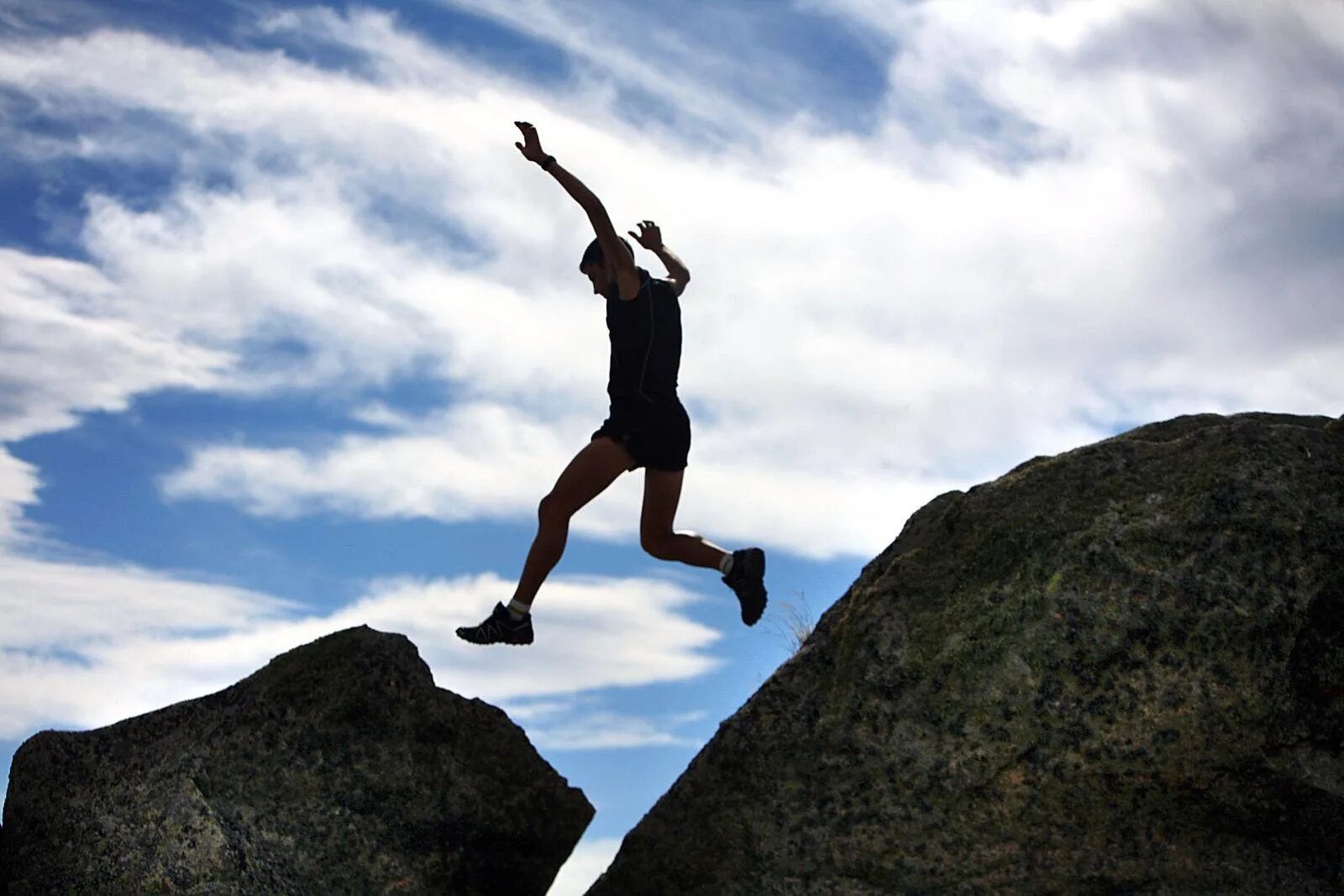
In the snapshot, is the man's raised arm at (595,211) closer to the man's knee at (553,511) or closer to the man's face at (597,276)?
the man's face at (597,276)

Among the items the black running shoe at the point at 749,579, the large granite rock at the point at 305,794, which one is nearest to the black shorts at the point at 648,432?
the black running shoe at the point at 749,579

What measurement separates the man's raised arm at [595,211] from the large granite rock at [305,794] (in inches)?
98.5

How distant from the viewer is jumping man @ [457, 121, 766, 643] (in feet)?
27.5

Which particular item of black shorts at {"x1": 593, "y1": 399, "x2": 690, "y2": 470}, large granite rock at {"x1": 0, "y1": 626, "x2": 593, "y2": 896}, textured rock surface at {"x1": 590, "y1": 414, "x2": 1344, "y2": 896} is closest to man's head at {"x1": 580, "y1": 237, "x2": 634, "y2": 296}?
black shorts at {"x1": 593, "y1": 399, "x2": 690, "y2": 470}

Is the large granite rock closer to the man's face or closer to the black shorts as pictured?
the black shorts

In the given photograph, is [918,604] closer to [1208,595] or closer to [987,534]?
[987,534]

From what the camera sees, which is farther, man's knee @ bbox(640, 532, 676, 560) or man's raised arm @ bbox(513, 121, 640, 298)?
man's knee @ bbox(640, 532, 676, 560)

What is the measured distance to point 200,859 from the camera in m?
7.02

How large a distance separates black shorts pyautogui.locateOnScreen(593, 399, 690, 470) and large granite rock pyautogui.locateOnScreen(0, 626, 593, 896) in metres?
1.76

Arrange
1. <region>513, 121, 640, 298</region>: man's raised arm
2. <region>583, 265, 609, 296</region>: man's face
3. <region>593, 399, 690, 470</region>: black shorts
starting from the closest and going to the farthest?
<region>513, 121, 640, 298</region>: man's raised arm, <region>593, 399, 690, 470</region>: black shorts, <region>583, 265, 609, 296</region>: man's face

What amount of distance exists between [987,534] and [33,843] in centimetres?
526

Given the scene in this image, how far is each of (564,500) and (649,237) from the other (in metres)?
2.12

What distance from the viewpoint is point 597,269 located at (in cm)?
859

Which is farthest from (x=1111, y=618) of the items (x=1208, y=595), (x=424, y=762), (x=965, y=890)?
(x=424, y=762)
